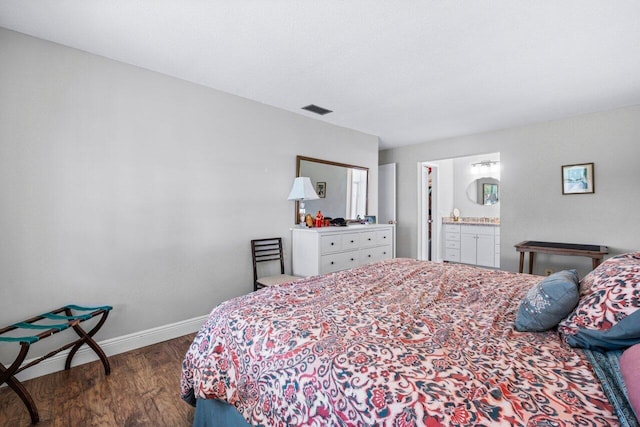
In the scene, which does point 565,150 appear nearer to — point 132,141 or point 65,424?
point 132,141

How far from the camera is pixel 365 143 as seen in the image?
477 centimetres

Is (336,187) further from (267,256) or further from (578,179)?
(578,179)

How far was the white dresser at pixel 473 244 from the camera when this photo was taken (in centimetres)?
547

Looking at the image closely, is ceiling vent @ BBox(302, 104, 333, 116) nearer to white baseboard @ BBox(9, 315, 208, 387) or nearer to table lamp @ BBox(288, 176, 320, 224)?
table lamp @ BBox(288, 176, 320, 224)

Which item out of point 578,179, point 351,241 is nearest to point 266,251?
point 351,241

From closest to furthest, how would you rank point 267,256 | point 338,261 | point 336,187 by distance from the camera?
point 267,256 < point 338,261 < point 336,187

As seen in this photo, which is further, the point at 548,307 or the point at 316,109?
the point at 316,109

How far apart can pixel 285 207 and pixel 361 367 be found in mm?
2840

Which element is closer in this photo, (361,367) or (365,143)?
(361,367)

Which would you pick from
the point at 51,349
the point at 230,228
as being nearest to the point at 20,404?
the point at 51,349

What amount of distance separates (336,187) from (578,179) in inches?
123

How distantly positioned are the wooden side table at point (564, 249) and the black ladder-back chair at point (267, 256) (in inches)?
117

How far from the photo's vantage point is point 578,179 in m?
3.84

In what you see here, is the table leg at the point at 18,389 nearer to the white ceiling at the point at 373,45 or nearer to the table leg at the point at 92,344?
the table leg at the point at 92,344
